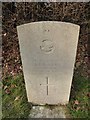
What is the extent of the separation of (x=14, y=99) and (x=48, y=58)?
2.95ft

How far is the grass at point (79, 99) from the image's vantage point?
4.07m

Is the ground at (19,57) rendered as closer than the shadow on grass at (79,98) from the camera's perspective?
No

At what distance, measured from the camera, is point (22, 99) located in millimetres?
4375

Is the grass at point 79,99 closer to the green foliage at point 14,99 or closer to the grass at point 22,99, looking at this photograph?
the grass at point 22,99

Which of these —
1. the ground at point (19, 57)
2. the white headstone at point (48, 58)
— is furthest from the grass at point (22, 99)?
the white headstone at point (48, 58)

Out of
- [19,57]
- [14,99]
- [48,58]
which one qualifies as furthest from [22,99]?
[19,57]

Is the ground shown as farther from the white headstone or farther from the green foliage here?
the white headstone

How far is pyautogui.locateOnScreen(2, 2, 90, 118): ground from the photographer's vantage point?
4305mm

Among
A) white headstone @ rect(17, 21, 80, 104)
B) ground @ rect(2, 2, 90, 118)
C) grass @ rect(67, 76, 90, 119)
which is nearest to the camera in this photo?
white headstone @ rect(17, 21, 80, 104)

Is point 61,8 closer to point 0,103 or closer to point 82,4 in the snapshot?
point 82,4

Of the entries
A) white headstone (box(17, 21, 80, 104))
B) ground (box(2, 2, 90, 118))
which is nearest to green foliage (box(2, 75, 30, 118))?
ground (box(2, 2, 90, 118))

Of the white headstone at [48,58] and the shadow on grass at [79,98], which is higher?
the white headstone at [48,58]

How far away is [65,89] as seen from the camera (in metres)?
4.18

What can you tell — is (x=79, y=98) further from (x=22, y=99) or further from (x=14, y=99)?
(x=14, y=99)
